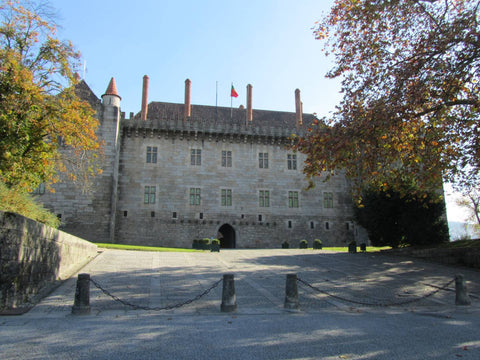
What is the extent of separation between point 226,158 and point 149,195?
24.2ft

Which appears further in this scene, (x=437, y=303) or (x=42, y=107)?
(x=42, y=107)

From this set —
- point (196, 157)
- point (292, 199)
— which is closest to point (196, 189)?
point (196, 157)

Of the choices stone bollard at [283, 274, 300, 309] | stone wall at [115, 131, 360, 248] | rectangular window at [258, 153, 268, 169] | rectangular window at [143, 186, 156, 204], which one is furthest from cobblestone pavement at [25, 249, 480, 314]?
rectangular window at [258, 153, 268, 169]

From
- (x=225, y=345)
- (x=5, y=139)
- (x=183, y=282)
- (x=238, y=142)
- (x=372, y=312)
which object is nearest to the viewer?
(x=225, y=345)

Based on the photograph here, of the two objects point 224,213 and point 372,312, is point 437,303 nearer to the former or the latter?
point 372,312

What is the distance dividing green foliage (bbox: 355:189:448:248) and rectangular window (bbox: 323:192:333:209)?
35.4 feet

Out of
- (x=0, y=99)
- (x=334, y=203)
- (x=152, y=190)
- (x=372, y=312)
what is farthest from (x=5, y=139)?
(x=334, y=203)

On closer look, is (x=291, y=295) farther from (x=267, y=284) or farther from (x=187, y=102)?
(x=187, y=102)

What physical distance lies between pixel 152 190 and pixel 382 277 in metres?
21.4

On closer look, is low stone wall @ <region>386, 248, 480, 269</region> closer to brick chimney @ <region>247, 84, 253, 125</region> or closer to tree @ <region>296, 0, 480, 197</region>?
tree @ <region>296, 0, 480, 197</region>

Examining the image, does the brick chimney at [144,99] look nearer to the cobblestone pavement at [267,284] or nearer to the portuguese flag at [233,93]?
the portuguese flag at [233,93]

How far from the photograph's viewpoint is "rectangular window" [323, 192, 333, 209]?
3278 centimetres

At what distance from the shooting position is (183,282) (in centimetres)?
1053

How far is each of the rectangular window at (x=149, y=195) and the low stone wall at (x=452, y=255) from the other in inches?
777
